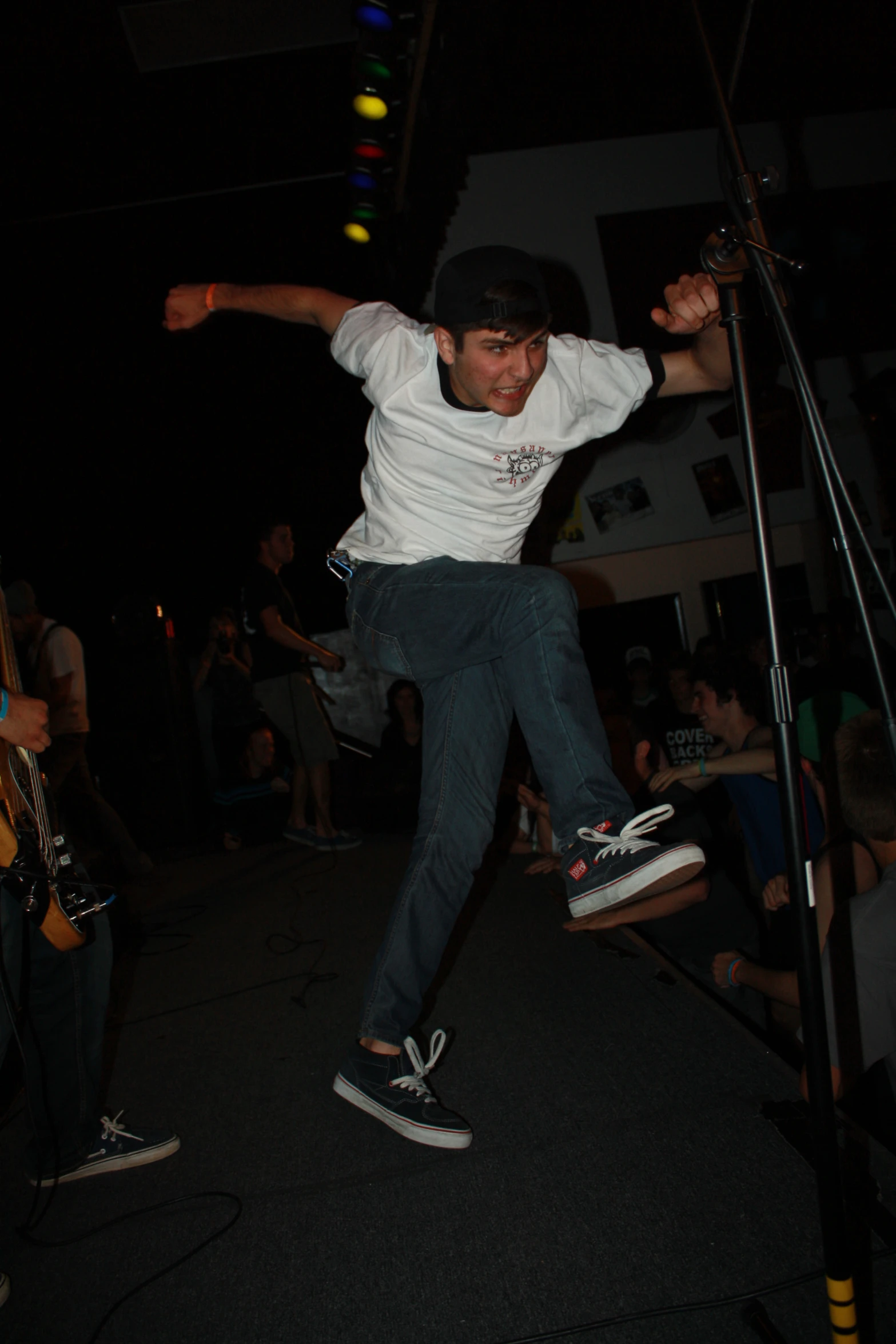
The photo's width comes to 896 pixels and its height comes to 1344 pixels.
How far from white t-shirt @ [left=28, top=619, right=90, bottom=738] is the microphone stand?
348 cm

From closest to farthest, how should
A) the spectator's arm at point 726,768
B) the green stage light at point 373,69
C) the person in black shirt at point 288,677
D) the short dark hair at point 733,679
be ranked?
the spectator's arm at point 726,768 → the short dark hair at point 733,679 → the green stage light at point 373,69 → the person in black shirt at point 288,677

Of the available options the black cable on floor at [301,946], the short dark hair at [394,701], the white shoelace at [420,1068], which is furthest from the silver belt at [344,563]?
the short dark hair at [394,701]

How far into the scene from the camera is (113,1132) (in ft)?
5.49

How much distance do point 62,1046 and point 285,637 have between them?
115 inches

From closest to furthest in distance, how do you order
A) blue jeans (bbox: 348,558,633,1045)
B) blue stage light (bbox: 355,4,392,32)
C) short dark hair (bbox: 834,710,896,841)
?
1. blue jeans (bbox: 348,558,633,1045)
2. short dark hair (bbox: 834,710,896,841)
3. blue stage light (bbox: 355,4,392,32)

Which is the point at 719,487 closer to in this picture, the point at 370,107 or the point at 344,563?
the point at 370,107

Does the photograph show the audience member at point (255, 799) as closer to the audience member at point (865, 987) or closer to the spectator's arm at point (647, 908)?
the spectator's arm at point (647, 908)

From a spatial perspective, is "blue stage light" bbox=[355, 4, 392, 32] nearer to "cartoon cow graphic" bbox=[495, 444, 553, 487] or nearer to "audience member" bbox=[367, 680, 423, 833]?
"cartoon cow graphic" bbox=[495, 444, 553, 487]

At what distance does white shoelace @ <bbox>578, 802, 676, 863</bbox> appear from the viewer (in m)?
1.34

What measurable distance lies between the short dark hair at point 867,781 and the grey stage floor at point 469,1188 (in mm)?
526

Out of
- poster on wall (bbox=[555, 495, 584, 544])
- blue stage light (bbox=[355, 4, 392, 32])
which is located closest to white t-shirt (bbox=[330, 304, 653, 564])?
blue stage light (bbox=[355, 4, 392, 32])

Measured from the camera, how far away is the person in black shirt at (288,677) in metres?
4.49

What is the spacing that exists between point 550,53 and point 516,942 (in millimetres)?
5421

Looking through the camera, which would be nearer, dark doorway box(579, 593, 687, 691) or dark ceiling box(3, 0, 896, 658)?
dark ceiling box(3, 0, 896, 658)
